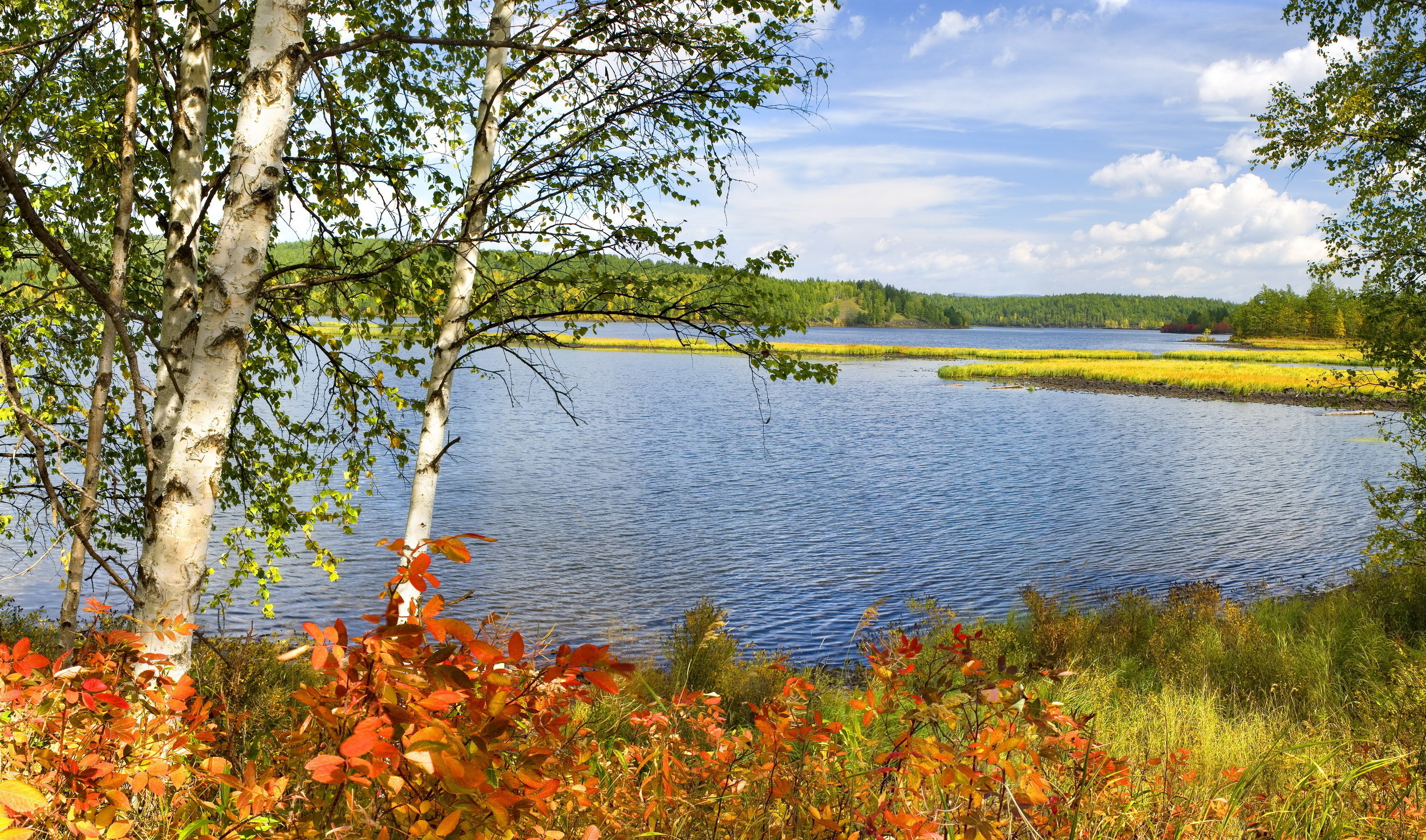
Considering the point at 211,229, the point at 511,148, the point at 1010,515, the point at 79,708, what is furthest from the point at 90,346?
the point at 1010,515

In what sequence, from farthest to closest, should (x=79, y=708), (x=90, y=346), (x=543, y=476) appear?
(x=543, y=476)
(x=90, y=346)
(x=79, y=708)

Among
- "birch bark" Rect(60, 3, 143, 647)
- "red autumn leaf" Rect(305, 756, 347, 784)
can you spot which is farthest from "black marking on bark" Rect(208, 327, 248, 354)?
"red autumn leaf" Rect(305, 756, 347, 784)

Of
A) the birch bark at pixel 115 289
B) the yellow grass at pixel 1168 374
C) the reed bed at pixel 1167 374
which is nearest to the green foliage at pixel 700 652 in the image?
the birch bark at pixel 115 289

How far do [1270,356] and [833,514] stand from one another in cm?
9402

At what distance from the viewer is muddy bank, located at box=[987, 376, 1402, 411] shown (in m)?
50.5

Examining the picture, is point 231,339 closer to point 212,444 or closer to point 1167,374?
point 212,444

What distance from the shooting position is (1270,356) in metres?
92.1

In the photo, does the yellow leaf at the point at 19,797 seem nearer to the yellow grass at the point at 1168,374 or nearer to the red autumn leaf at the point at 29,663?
the red autumn leaf at the point at 29,663

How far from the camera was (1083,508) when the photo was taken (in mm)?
22234

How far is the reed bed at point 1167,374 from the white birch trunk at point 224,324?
63.7 m

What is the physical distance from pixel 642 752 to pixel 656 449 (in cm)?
2704

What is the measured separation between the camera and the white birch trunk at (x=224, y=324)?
3539mm

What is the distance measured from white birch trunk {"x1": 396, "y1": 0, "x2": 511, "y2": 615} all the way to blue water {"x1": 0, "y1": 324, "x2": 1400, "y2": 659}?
4037 mm

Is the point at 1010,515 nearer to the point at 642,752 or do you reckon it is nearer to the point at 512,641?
the point at 642,752
